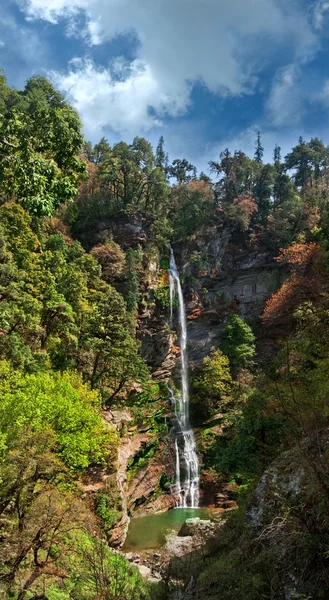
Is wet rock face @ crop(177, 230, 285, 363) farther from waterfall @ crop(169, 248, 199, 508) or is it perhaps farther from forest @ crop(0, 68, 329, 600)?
waterfall @ crop(169, 248, 199, 508)

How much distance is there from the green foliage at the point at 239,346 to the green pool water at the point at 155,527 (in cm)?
1285

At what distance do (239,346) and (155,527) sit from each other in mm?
16843

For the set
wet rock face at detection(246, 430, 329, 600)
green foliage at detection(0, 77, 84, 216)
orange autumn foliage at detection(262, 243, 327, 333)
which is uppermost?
orange autumn foliage at detection(262, 243, 327, 333)

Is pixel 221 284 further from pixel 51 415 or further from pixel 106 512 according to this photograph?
pixel 51 415

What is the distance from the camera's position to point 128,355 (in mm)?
26719

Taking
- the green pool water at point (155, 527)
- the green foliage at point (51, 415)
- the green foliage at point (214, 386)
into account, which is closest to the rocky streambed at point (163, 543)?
the green pool water at point (155, 527)

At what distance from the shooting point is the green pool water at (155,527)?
19422mm

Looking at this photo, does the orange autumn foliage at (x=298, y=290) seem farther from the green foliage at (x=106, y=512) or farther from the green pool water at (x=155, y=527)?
the green foliage at (x=106, y=512)

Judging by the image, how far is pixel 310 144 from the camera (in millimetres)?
58406

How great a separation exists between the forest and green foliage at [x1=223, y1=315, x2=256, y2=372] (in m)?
0.16

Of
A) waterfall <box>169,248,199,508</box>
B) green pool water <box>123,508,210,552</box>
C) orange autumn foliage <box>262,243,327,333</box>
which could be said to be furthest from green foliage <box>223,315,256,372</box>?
green pool water <box>123,508,210,552</box>

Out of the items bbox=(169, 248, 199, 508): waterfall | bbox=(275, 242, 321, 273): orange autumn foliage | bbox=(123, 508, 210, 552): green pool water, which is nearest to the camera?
bbox=(123, 508, 210, 552): green pool water

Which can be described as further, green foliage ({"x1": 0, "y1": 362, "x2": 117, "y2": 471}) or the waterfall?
the waterfall

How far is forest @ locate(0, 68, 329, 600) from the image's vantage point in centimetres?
655
